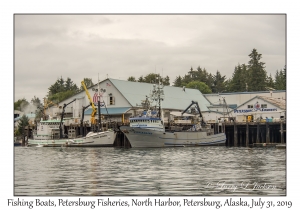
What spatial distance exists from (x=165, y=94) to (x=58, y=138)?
73.1ft

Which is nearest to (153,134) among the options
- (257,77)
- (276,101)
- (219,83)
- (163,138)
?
(163,138)

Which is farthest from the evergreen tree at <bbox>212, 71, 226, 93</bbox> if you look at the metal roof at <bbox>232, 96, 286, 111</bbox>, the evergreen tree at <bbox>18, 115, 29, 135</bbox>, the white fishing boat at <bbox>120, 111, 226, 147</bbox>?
the white fishing boat at <bbox>120, 111, 226, 147</bbox>

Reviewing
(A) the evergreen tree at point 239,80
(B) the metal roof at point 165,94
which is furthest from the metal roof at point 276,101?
(A) the evergreen tree at point 239,80

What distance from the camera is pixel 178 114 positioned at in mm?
93062

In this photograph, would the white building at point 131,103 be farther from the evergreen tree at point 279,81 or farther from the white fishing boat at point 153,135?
the white fishing boat at point 153,135

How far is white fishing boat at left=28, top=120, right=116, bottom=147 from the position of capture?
77000 mm

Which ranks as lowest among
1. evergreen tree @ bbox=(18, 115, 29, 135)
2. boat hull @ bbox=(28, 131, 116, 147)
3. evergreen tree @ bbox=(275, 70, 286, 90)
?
boat hull @ bbox=(28, 131, 116, 147)

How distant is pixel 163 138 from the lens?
73.6m

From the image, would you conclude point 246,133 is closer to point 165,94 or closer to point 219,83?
point 165,94

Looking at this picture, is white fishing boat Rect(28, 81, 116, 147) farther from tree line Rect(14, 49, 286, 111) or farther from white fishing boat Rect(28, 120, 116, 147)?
tree line Rect(14, 49, 286, 111)

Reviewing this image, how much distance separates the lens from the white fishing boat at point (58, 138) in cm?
7700

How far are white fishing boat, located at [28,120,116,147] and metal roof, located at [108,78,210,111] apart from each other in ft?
39.3
